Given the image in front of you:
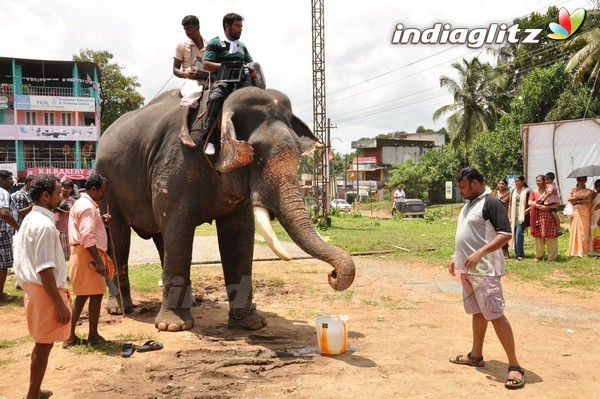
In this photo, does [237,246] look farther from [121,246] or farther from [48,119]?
[48,119]

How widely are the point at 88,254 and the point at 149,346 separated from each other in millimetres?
1159

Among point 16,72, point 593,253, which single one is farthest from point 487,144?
point 16,72

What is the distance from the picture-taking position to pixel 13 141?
41719mm

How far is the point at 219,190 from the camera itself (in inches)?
253

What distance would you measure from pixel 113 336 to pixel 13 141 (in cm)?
4078

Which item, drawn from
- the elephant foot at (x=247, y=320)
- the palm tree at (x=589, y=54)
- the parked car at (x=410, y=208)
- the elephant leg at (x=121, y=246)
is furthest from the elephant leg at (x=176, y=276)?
the parked car at (x=410, y=208)

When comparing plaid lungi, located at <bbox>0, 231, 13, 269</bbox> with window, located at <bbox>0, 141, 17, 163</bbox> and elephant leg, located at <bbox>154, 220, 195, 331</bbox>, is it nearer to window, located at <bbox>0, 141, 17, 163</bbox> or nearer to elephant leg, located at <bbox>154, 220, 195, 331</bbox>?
elephant leg, located at <bbox>154, 220, 195, 331</bbox>

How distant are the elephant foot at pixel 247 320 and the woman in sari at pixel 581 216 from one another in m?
8.33

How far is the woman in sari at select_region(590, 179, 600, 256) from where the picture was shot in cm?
1182

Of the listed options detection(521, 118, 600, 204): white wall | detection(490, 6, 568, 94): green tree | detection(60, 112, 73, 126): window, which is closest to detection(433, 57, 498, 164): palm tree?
detection(490, 6, 568, 94): green tree

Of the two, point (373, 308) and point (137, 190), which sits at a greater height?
point (137, 190)

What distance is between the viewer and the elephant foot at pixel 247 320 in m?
6.61

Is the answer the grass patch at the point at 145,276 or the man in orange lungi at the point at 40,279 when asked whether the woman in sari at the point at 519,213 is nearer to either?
the grass patch at the point at 145,276

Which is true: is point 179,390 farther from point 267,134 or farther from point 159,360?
point 267,134
